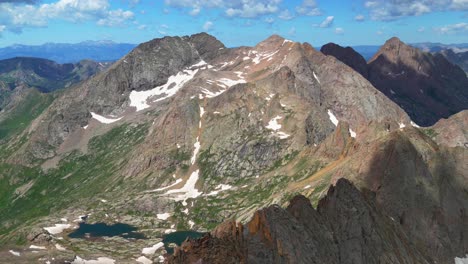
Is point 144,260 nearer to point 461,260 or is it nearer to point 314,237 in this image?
point 461,260

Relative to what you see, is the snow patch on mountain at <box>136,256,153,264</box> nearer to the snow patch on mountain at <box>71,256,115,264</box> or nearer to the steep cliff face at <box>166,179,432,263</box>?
the snow patch on mountain at <box>71,256,115,264</box>

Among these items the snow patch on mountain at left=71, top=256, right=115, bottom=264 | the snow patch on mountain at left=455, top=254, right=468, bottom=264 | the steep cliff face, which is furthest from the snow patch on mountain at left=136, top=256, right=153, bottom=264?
the snow patch on mountain at left=455, top=254, right=468, bottom=264

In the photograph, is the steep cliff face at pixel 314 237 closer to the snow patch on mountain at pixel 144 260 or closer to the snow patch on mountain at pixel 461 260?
the snow patch on mountain at pixel 461 260

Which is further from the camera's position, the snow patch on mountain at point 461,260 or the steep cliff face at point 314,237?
the snow patch on mountain at point 461,260

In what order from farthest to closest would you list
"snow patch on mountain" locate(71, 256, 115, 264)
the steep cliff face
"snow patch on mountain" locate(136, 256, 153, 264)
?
"snow patch on mountain" locate(136, 256, 153, 264) → "snow patch on mountain" locate(71, 256, 115, 264) → the steep cliff face

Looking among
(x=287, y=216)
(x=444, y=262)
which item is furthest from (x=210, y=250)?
(x=444, y=262)

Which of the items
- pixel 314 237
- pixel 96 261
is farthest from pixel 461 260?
pixel 96 261

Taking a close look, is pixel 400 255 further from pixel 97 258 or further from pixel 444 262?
pixel 97 258

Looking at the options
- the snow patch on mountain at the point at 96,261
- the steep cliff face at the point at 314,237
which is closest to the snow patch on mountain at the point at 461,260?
the steep cliff face at the point at 314,237
